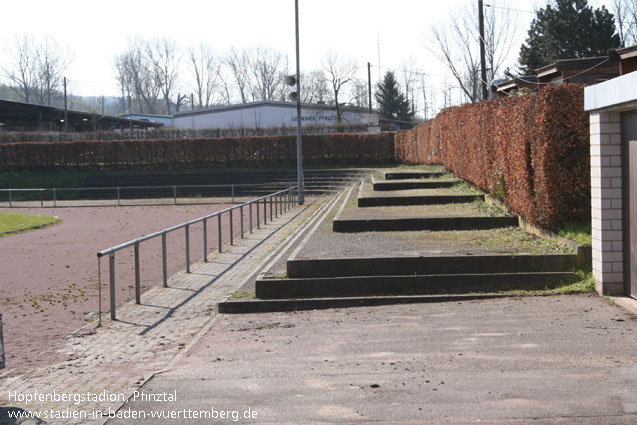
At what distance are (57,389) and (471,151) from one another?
12.0 metres

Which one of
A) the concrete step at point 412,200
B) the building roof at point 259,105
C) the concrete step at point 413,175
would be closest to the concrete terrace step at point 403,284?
the concrete step at point 412,200

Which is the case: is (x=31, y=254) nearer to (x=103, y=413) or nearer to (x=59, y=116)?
(x=103, y=413)

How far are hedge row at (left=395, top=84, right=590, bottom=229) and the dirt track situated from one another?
6.13 metres

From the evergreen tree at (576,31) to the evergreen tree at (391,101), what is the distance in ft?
116

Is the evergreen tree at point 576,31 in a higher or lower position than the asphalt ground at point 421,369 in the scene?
higher

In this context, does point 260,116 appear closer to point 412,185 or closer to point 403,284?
point 412,185

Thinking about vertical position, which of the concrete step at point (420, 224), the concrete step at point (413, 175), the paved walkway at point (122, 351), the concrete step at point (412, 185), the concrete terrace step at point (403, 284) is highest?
the concrete step at point (413, 175)

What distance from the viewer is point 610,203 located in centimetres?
762

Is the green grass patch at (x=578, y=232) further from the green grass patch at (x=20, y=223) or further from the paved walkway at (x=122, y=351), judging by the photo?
the green grass patch at (x=20, y=223)

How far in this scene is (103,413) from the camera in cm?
462

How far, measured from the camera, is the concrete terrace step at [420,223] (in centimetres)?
1205

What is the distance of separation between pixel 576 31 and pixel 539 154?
108 feet

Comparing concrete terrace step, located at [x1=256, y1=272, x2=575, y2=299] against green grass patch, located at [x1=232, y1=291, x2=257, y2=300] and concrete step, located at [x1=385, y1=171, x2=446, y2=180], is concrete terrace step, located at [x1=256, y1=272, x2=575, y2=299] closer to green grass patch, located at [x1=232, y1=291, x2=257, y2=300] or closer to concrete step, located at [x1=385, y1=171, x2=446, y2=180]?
green grass patch, located at [x1=232, y1=291, x2=257, y2=300]

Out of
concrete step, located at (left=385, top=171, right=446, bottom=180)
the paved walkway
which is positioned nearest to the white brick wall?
the paved walkway
